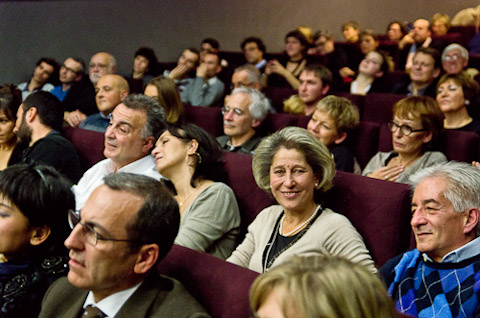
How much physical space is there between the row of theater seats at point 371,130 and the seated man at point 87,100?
0.71 meters

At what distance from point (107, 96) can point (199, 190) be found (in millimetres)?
1512

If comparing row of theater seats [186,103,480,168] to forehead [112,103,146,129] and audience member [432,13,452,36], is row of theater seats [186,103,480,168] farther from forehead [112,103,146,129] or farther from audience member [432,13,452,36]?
audience member [432,13,452,36]

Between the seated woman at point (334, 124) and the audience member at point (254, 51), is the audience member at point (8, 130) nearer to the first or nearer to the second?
the seated woman at point (334, 124)

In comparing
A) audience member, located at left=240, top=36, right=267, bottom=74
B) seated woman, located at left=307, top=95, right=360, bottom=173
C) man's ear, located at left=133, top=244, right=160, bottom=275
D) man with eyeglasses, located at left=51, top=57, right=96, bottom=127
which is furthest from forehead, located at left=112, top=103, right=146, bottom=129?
audience member, located at left=240, top=36, right=267, bottom=74

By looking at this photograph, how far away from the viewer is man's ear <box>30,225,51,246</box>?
Result: 157 cm

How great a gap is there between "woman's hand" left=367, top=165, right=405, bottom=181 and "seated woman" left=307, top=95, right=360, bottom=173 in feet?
0.75


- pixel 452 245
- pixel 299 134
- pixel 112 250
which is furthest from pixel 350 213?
pixel 112 250

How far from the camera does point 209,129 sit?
3.52 meters

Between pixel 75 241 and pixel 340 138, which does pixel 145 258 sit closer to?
pixel 75 241

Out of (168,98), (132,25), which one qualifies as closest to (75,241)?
(168,98)

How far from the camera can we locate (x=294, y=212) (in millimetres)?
1969

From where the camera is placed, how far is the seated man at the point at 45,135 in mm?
2816

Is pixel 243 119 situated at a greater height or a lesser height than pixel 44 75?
greater

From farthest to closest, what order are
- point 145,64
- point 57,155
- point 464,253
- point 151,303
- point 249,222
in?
point 145,64, point 57,155, point 249,222, point 464,253, point 151,303
